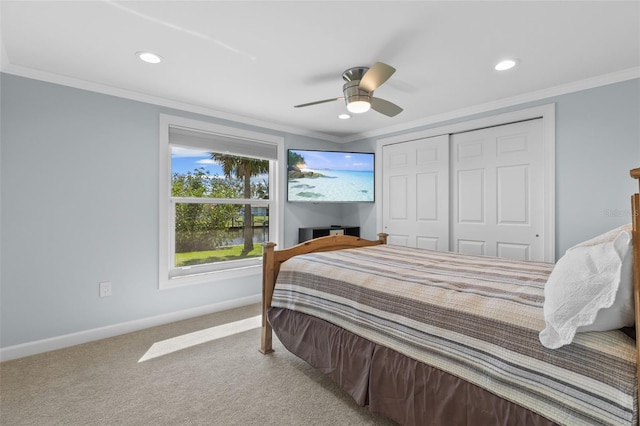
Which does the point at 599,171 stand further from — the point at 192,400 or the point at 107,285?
the point at 107,285

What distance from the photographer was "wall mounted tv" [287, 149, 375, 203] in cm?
400

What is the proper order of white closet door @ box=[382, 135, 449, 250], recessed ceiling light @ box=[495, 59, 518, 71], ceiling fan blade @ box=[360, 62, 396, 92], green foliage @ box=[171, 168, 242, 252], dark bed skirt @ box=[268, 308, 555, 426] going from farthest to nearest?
white closet door @ box=[382, 135, 449, 250]
green foliage @ box=[171, 168, 242, 252]
recessed ceiling light @ box=[495, 59, 518, 71]
ceiling fan blade @ box=[360, 62, 396, 92]
dark bed skirt @ box=[268, 308, 555, 426]

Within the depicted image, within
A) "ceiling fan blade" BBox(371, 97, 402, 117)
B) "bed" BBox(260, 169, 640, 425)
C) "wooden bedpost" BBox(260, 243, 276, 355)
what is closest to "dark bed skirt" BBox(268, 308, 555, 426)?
"bed" BBox(260, 169, 640, 425)

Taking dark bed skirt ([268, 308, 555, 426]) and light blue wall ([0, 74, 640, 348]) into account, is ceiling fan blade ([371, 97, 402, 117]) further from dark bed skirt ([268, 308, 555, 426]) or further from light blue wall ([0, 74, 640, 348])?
dark bed skirt ([268, 308, 555, 426])

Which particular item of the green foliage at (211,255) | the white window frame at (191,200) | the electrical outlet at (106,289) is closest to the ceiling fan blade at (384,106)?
the white window frame at (191,200)

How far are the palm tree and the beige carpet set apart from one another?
4.70ft

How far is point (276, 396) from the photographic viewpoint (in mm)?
1867

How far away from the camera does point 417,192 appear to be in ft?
12.7

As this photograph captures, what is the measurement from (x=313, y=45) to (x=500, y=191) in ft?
7.88

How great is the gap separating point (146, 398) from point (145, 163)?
2.07 m

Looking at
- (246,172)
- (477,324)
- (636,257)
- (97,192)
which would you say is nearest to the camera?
(636,257)

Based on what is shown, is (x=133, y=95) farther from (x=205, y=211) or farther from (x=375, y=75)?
(x=375, y=75)

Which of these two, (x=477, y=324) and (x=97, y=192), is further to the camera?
(x=97, y=192)

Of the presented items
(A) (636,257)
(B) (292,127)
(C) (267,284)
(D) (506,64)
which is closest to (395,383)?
(A) (636,257)
